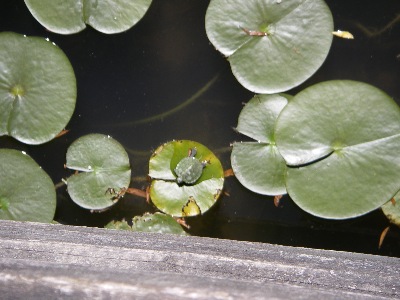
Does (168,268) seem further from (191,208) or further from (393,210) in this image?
(393,210)

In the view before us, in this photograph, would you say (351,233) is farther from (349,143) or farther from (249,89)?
(249,89)

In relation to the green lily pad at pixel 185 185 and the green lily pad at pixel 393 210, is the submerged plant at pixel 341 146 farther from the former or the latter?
the green lily pad at pixel 185 185

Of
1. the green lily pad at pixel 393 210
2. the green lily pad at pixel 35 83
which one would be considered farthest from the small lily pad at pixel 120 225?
the green lily pad at pixel 393 210

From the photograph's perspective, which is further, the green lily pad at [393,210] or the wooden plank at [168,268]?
the green lily pad at [393,210]

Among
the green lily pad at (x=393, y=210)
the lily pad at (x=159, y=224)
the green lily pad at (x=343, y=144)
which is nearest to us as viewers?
the green lily pad at (x=343, y=144)

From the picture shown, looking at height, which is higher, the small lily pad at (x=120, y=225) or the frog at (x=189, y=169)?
the frog at (x=189, y=169)

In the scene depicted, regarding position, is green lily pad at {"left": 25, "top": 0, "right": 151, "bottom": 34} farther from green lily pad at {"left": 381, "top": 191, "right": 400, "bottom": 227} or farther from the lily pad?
green lily pad at {"left": 381, "top": 191, "right": 400, "bottom": 227}

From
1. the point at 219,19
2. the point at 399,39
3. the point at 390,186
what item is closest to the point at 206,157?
the point at 219,19

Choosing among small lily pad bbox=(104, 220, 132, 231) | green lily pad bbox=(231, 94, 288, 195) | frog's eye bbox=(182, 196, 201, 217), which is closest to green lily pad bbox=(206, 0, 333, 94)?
green lily pad bbox=(231, 94, 288, 195)
